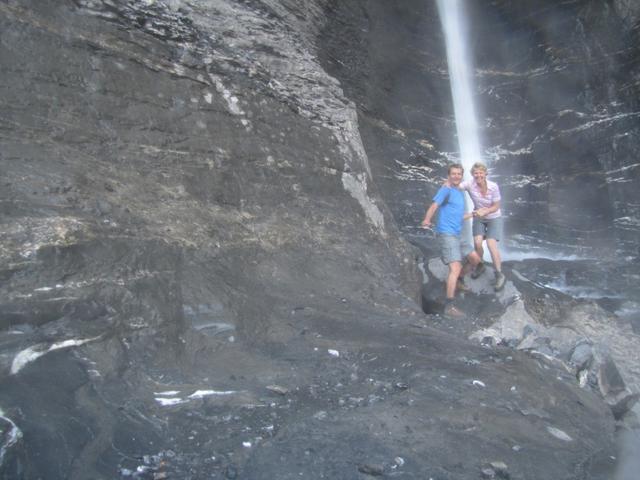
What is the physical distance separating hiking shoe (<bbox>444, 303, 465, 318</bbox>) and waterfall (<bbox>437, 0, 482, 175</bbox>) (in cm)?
455

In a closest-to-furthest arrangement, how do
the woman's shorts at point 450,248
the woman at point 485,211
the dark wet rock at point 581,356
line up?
1. the dark wet rock at point 581,356
2. the woman's shorts at point 450,248
3. the woman at point 485,211

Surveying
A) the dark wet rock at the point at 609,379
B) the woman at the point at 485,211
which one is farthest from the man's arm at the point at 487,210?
the dark wet rock at the point at 609,379

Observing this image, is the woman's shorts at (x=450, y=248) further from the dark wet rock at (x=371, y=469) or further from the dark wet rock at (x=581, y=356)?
the dark wet rock at (x=371, y=469)

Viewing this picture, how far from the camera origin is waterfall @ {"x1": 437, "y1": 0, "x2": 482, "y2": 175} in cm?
1009

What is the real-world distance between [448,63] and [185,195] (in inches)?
267

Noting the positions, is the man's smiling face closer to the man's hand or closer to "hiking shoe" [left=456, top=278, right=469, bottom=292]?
the man's hand

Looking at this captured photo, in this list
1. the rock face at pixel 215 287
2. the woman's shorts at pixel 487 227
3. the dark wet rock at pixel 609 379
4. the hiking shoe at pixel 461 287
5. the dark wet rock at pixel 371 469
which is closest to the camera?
the dark wet rock at pixel 371 469

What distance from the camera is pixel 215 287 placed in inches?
183

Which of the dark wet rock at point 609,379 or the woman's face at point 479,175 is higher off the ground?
the woman's face at point 479,175

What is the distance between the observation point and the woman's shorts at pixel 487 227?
6738mm

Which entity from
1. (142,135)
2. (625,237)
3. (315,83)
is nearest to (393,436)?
(142,135)

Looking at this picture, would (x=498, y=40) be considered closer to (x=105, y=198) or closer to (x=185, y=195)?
(x=185, y=195)

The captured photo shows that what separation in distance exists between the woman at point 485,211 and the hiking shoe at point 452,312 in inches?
30.5

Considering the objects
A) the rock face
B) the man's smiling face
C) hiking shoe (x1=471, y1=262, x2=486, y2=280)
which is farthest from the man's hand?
the rock face
